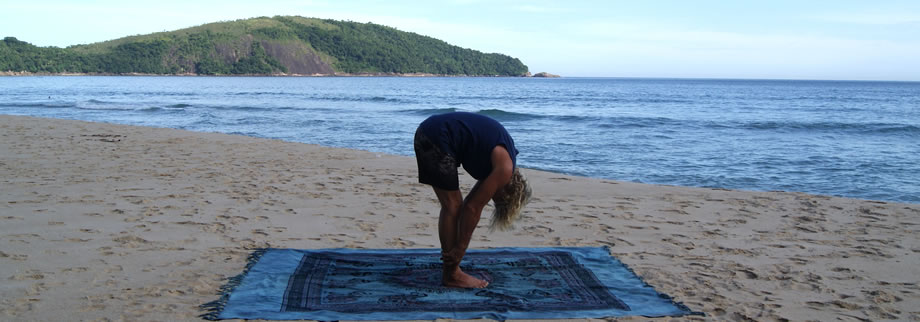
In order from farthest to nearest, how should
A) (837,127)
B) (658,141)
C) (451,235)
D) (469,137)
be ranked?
1. (837,127)
2. (658,141)
3. (451,235)
4. (469,137)

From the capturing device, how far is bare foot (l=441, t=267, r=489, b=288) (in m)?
3.75

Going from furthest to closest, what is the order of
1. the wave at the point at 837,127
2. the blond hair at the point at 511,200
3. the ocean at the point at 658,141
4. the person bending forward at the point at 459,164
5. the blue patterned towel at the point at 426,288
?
the wave at the point at 837,127 < the ocean at the point at 658,141 < the blond hair at the point at 511,200 < the person bending forward at the point at 459,164 < the blue patterned towel at the point at 426,288

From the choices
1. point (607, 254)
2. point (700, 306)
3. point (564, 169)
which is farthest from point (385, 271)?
point (564, 169)

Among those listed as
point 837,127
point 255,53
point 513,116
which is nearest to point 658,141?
point 837,127

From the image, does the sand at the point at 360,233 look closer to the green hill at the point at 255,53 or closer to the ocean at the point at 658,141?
the ocean at the point at 658,141

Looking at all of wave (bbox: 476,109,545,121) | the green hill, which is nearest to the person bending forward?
wave (bbox: 476,109,545,121)

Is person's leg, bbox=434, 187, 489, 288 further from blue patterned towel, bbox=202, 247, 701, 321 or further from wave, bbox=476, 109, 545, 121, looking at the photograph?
wave, bbox=476, 109, 545, 121

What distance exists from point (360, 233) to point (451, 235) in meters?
1.73

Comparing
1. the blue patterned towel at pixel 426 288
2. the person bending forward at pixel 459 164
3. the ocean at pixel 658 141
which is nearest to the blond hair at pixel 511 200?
the person bending forward at pixel 459 164

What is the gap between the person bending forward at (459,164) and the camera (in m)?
3.55

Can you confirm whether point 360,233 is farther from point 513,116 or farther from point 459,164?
point 513,116

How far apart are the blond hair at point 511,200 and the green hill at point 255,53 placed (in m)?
113

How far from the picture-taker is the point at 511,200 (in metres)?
3.86

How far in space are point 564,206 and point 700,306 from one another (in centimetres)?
314
